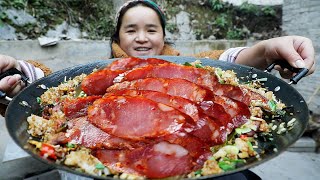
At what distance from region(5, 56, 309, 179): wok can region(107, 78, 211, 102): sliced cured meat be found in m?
0.40

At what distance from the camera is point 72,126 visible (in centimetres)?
146

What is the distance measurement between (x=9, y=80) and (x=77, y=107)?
0.57 meters

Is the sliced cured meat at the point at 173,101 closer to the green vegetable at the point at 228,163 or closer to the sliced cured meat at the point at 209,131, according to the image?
the sliced cured meat at the point at 209,131

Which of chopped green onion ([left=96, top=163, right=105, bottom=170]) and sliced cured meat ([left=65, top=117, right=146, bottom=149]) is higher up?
sliced cured meat ([left=65, top=117, right=146, bottom=149])

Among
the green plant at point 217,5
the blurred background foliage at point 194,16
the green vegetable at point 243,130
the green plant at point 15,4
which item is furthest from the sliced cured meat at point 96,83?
the green plant at point 217,5

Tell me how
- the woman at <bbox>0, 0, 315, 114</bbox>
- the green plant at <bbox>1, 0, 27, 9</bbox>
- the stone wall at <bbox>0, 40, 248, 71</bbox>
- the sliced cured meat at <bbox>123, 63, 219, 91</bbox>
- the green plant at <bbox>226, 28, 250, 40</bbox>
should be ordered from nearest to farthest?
1. the sliced cured meat at <bbox>123, 63, 219, 91</bbox>
2. the woman at <bbox>0, 0, 315, 114</bbox>
3. the stone wall at <bbox>0, 40, 248, 71</bbox>
4. the green plant at <bbox>1, 0, 27, 9</bbox>
5. the green plant at <bbox>226, 28, 250, 40</bbox>

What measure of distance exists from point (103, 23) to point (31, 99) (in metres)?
4.98

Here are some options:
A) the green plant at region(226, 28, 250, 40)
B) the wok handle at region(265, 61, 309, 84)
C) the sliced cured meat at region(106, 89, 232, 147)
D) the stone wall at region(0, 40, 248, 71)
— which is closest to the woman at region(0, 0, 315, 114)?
the wok handle at region(265, 61, 309, 84)

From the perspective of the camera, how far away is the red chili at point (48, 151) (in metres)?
1.22

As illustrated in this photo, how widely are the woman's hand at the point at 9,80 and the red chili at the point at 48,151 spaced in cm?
79

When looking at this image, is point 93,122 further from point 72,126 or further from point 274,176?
point 274,176

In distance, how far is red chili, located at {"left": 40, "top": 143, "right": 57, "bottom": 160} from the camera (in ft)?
4.00

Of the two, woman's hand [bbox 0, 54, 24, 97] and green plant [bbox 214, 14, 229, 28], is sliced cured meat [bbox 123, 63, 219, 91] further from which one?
green plant [bbox 214, 14, 229, 28]

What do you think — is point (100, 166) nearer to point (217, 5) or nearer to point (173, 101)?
point (173, 101)
